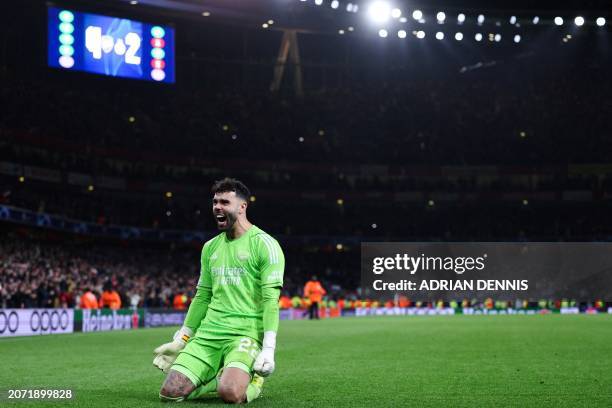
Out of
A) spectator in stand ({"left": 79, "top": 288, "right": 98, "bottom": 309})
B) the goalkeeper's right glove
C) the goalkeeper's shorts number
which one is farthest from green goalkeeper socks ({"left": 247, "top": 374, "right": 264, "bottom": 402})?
spectator in stand ({"left": 79, "top": 288, "right": 98, "bottom": 309})

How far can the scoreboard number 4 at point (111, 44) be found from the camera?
132ft

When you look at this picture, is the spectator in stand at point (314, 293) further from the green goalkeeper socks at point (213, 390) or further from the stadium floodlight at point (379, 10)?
the green goalkeeper socks at point (213, 390)

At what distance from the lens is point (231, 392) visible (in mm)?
8258

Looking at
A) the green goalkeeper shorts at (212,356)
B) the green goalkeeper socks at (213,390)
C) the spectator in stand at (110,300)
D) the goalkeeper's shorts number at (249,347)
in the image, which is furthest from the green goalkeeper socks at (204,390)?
the spectator in stand at (110,300)

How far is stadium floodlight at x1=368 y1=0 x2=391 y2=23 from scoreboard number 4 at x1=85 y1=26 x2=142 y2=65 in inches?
470

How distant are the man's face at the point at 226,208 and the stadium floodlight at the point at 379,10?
37982 millimetres

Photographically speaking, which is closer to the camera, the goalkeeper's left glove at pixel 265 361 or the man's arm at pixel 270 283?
the goalkeeper's left glove at pixel 265 361

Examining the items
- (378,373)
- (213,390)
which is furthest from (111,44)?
(213,390)

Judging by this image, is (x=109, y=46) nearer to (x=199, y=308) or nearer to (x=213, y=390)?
(x=199, y=308)

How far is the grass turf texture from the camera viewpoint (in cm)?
938

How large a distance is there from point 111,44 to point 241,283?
3466 centimetres

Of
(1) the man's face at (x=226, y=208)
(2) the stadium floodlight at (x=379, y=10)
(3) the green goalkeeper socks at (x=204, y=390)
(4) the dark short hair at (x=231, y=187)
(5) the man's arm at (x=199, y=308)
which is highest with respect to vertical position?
(2) the stadium floodlight at (x=379, y=10)

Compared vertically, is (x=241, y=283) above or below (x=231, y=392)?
above

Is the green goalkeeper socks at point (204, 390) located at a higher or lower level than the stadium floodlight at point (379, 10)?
lower
